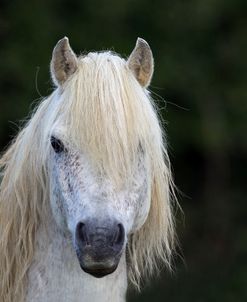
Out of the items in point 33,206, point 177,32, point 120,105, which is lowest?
point 33,206

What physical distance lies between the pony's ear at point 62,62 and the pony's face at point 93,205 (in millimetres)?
356

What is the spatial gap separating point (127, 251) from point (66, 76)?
913 millimetres

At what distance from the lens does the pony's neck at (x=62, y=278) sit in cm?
454

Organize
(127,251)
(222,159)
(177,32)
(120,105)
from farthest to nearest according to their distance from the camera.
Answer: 1. (222,159)
2. (177,32)
3. (127,251)
4. (120,105)

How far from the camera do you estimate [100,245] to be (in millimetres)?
4113

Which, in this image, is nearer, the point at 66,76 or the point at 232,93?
the point at 66,76

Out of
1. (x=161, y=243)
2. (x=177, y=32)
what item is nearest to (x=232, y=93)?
(x=177, y=32)

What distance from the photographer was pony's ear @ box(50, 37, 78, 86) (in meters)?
4.61

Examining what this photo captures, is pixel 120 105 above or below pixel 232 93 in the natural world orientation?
below

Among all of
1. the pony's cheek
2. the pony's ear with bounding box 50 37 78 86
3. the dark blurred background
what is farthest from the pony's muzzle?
the dark blurred background

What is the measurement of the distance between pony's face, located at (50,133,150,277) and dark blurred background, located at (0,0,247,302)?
11000 millimetres

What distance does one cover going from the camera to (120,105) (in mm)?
4520

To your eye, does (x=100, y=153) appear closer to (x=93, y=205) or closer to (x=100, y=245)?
(x=93, y=205)

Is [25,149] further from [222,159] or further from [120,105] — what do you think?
[222,159]
